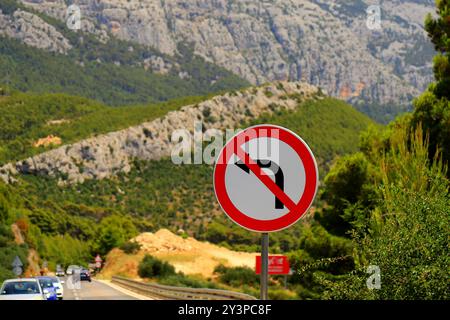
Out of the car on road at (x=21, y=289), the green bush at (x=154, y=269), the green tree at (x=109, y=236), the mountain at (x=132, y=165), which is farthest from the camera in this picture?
the mountain at (x=132, y=165)

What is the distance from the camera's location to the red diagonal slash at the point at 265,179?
4977 millimetres

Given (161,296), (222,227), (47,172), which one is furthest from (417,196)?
(47,172)

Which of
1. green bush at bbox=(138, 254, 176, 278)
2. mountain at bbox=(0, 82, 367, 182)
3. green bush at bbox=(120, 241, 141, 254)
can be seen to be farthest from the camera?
mountain at bbox=(0, 82, 367, 182)

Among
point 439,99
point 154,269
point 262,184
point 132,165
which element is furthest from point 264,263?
point 132,165

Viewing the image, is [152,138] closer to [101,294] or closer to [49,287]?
[101,294]

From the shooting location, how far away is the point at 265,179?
502 cm

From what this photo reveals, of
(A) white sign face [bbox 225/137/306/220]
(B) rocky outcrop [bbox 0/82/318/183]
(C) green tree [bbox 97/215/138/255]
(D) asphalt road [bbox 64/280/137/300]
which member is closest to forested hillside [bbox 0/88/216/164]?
(B) rocky outcrop [bbox 0/82/318/183]

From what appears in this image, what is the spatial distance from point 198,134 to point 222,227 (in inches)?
955

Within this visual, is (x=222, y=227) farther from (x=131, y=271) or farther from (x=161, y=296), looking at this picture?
(x=161, y=296)

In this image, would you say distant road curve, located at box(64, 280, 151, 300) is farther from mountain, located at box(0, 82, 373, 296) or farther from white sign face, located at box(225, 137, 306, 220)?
Result: mountain, located at box(0, 82, 373, 296)

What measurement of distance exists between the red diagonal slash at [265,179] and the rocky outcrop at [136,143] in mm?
126015

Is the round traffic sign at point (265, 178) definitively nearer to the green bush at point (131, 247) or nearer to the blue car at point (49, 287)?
the blue car at point (49, 287)

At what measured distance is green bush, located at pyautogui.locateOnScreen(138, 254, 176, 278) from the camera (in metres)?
72.1

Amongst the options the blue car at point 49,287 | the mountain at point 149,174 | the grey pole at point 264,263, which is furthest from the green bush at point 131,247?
the grey pole at point 264,263
